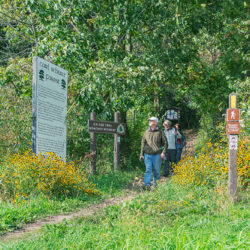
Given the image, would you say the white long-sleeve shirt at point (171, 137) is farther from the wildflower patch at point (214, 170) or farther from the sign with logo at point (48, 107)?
the sign with logo at point (48, 107)

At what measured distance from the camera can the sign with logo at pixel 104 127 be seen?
33.3ft

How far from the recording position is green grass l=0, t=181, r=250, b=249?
13.5 feet

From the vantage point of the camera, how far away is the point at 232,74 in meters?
14.3

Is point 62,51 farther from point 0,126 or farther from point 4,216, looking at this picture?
point 4,216

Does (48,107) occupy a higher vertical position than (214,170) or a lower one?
higher

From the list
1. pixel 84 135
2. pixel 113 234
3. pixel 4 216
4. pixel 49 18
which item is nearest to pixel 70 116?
pixel 84 135

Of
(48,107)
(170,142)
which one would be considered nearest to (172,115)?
(170,142)

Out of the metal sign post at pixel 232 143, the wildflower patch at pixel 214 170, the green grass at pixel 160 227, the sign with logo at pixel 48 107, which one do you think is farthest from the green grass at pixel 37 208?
the metal sign post at pixel 232 143

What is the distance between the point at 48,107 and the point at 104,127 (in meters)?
2.66

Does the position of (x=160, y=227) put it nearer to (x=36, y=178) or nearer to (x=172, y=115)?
(x=36, y=178)

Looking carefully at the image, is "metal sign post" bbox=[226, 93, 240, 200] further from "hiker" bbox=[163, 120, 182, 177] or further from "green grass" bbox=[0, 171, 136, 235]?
"hiker" bbox=[163, 120, 182, 177]

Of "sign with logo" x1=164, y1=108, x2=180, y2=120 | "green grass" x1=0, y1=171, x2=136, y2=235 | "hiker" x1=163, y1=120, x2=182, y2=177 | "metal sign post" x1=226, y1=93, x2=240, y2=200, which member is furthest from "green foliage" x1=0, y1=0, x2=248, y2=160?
"sign with logo" x1=164, y1=108, x2=180, y2=120

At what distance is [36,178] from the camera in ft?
24.3

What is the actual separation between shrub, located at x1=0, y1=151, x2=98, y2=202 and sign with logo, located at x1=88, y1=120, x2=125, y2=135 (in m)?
2.38
